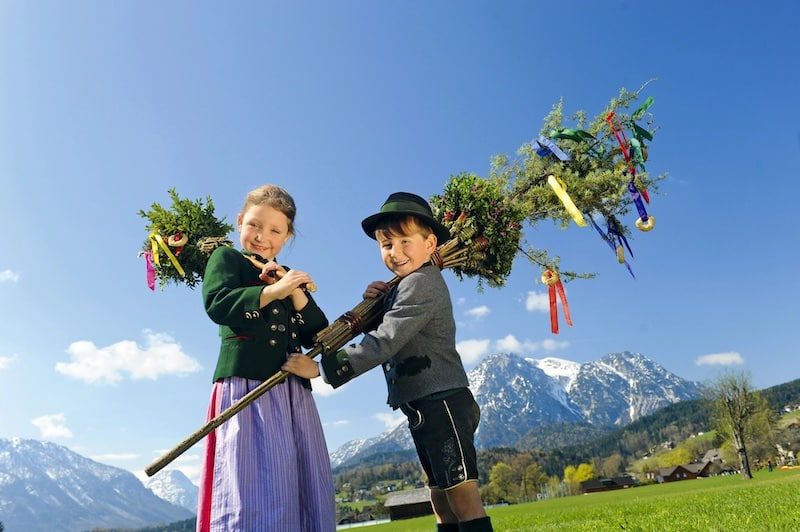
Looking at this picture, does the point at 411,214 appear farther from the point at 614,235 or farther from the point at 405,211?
the point at 614,235

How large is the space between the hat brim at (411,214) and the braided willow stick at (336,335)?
16cm

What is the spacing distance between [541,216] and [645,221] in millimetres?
1020

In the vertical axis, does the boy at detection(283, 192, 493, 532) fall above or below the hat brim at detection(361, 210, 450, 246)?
below

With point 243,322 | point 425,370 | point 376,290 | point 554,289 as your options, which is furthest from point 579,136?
point 243,322

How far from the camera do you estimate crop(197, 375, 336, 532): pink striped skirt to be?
288 cm

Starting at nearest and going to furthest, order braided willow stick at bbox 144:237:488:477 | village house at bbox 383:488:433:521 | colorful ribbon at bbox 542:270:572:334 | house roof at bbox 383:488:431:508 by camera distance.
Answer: braided willow stick at bbox 144:237:488:477, colorful ribbon at bbox 542:270:572:334, house roof at bbox 383:488:431:508, village house at bbox 383:488:433:521

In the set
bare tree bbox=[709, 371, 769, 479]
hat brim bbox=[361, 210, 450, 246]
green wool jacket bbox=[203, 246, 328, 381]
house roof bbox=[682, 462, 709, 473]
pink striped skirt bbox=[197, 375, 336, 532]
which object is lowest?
house roof bbox=[682, 462, 709, 473]

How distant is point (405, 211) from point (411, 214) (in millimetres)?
66

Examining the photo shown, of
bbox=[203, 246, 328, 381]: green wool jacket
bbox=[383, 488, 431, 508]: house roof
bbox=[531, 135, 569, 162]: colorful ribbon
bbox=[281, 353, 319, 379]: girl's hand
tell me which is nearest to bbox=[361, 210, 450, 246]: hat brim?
bbox=[203, 246, 328, 381]: green wool jacket

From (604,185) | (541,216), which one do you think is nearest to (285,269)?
(541,216)

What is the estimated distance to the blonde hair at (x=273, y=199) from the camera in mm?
3656

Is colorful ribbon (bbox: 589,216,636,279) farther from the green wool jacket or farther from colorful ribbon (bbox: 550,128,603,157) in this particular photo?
the green wool jacket

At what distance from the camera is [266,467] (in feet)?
9.73

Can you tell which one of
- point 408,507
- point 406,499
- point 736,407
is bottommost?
point 408,507
